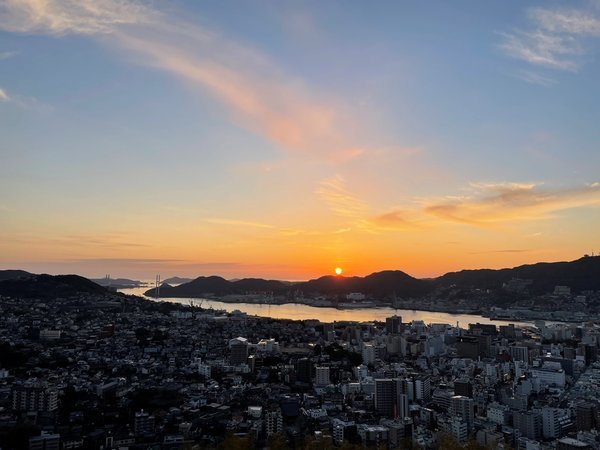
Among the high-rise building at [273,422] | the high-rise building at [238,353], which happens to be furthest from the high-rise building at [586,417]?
the high-rise building at [238,353]

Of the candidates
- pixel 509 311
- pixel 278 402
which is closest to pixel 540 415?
pixel 278 402

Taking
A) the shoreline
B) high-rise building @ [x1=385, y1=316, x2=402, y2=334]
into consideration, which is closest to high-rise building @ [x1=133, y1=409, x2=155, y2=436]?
high-rise building @ [x1=385, y1=316, x2=402, y2=334]

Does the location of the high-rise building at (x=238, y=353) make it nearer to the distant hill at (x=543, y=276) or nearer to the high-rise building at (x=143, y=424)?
the high-rise building at (x=143, y=424)

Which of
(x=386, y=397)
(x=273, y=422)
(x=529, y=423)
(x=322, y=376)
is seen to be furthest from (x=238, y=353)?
(x=529, y=423)

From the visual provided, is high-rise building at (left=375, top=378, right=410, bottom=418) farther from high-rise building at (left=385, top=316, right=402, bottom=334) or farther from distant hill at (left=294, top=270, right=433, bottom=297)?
distant hill at (left=294, top=270, right=433, bottom=297)

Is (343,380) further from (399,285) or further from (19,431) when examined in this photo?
(399,285)

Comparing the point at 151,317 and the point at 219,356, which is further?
the point at 151,317

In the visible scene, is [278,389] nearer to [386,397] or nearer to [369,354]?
[386,397]
